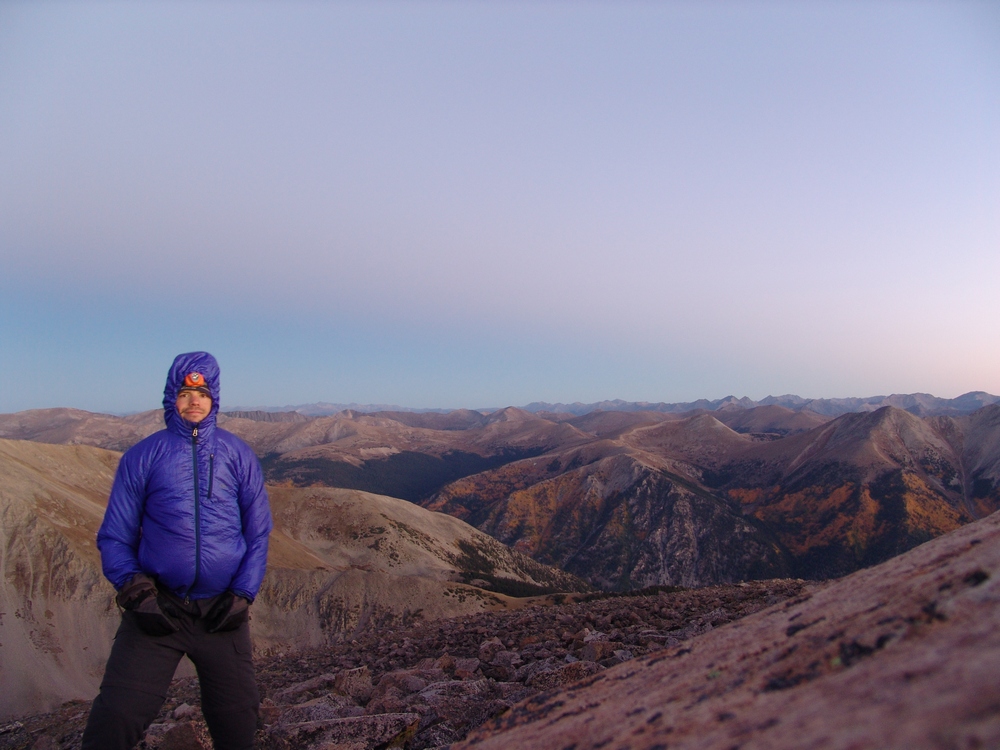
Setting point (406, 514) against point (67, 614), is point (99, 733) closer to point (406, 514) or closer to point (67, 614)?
point (67, 614)

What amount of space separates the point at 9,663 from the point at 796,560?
10119 centimetres

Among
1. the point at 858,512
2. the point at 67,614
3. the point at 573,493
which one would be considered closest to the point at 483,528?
the point at 573,493

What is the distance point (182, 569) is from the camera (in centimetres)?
387

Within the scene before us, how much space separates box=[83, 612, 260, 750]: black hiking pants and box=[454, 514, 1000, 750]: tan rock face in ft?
6.37

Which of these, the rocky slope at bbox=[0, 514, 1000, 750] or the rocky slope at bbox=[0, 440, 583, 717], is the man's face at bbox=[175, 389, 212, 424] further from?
the rocky slope at bbox=[0, 440, 583, 717]

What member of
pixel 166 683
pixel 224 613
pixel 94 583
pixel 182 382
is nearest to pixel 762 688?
pixel 224 613

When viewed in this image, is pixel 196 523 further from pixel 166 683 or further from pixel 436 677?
pixel 436 677

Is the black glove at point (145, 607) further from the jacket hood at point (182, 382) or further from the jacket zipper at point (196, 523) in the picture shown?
the jacket hood at point (182, 382)

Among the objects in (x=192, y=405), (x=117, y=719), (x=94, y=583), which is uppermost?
(x=192, y=405)

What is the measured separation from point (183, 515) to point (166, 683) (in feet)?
4.22

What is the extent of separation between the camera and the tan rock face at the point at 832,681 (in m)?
1.63

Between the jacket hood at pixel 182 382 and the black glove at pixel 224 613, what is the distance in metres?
1.44

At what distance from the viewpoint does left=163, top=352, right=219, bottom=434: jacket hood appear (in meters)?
4.22

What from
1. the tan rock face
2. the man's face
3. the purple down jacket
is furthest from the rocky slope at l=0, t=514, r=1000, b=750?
the man's face
